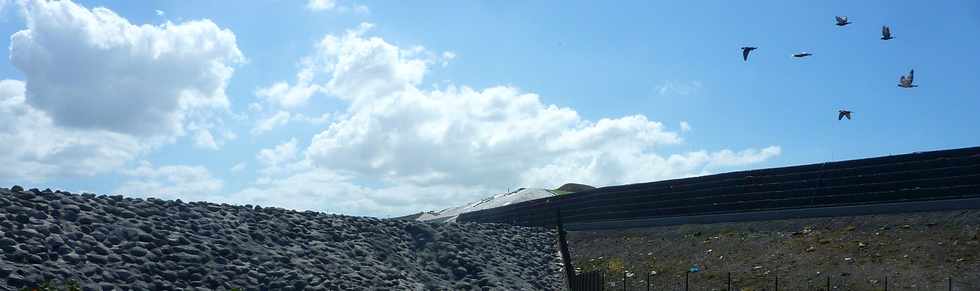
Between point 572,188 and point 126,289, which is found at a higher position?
point 572,188

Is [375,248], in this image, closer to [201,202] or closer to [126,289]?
[201,202]

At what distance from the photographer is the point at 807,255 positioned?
20.2 metres

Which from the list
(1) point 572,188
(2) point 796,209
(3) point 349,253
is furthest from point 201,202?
(1) point 572,188

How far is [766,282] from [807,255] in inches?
70.3

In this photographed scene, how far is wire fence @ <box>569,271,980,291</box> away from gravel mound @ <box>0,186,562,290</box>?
2457 millimetres

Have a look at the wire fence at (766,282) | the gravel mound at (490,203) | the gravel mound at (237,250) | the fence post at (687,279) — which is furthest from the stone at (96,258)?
the gravel mound at (490,203)

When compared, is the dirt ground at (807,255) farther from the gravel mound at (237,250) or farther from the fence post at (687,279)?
the gravel mound at (237,250)

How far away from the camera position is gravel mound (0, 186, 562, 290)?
51.1ft

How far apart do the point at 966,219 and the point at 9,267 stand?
63.8 ft

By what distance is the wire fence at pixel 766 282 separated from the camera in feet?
55.8

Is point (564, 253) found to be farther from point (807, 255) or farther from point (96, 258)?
point (96, 258)

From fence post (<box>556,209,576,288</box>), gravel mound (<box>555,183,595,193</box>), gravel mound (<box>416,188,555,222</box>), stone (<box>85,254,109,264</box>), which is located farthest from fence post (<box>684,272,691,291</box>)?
gravel mound (<box>555,183,595,193</box>)

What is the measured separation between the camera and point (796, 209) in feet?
77.0

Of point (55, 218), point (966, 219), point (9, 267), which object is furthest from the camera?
point (966, 219)
